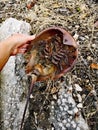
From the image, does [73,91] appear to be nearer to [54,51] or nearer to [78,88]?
[78,88]

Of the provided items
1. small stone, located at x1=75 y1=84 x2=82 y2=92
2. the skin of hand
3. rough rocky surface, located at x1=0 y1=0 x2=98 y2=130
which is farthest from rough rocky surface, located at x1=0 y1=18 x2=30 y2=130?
the skin of hand

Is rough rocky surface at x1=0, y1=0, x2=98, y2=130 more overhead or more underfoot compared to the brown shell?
more underfoot

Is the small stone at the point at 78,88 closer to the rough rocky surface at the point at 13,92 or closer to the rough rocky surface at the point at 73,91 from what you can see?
the rough rocky surface at the point at 73,91

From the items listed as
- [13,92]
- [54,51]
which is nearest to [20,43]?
[54,51]

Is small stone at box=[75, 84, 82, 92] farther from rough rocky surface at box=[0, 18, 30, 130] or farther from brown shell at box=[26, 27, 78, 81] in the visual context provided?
brown shell at box=[26, 27, 78, 81]

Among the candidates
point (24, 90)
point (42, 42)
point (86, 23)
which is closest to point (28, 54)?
point (42, 42)

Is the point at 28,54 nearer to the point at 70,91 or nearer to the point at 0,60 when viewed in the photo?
the point at 0,60
